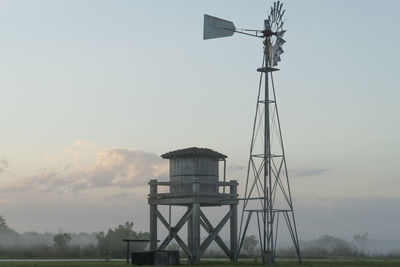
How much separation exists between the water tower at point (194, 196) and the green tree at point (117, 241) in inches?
575

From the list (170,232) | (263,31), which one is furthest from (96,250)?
(263,31)

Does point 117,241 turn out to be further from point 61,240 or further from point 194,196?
point 194,196

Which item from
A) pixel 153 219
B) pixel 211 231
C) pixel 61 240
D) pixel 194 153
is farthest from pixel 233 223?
pixel 61 240

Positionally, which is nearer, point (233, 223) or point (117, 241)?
point (233, 223)

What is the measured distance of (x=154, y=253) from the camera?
170 ft

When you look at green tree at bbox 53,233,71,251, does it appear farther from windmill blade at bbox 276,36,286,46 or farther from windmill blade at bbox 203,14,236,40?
windmill blade at bbox 276,36,286,46

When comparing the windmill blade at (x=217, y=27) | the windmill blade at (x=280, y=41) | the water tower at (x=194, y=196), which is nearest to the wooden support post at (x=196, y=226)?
the water tower at (x=194, y=196)

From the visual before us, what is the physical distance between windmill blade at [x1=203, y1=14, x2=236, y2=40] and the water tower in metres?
9.22

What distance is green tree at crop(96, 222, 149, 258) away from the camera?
252 feet

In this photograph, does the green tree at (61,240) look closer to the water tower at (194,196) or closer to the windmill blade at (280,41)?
the water tower at (194,196)

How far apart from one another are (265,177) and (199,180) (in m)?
5.60

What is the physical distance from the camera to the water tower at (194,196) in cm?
5581

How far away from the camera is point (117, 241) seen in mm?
88250

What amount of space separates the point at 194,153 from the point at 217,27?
32.9 ft
